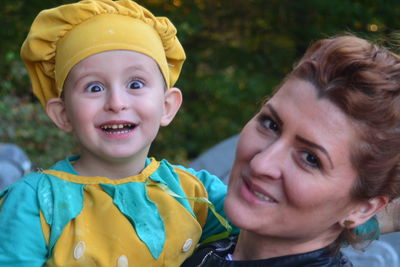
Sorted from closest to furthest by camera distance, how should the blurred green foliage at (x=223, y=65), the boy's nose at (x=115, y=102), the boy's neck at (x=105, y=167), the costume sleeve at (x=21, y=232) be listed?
the costume sleeve at (x=21, y=232) < the boy's nose at (x=115, y=102) < the boy's neck at (x=105, y=167) < the blurred green foliage at (x=223, y=65)

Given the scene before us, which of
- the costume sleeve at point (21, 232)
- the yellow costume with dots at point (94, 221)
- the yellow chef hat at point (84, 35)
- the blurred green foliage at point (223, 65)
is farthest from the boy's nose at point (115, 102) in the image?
the blurred green foliage at point (223, 65)

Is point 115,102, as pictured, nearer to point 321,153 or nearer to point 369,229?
point 321,153

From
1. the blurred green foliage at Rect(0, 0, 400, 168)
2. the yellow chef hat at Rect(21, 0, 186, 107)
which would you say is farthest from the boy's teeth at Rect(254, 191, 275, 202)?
the blurred green foliage at Rect(0, 0, 400, 168)

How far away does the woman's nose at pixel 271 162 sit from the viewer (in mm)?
1711

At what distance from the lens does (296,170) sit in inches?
66.9

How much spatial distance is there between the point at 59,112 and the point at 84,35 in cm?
32

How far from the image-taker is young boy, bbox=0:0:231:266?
1.95 meters

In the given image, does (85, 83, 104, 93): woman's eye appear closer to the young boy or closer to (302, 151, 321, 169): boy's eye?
the young boy

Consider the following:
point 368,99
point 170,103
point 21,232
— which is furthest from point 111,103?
point 368,99

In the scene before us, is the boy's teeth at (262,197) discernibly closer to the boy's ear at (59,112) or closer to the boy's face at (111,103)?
the boy's face at (111,103)

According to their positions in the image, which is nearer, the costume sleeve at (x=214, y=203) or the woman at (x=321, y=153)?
the woman at (x=321, y=153)

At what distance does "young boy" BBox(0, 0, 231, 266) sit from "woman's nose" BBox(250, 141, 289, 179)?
512 mm

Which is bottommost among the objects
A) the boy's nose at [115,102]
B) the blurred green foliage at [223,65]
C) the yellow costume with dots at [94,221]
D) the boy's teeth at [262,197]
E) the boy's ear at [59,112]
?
the blurred green foliage at [223,65]

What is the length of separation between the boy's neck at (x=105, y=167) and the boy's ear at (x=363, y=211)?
0.79m
